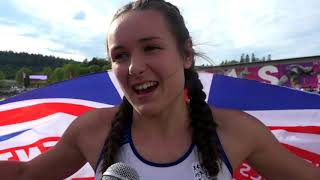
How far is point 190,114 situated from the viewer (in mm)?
2209

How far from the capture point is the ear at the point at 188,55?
2105 millimetres

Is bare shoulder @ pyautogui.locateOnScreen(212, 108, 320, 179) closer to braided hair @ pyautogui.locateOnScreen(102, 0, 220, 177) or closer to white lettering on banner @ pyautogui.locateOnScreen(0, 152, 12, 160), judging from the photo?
braided hair @ pyautogui.locateOnScreen(102, 0, 220, 177)

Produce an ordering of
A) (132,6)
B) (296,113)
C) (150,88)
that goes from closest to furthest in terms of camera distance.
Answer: (150,88) → (132,6) → (296,113)

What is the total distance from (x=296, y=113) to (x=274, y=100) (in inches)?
6.8

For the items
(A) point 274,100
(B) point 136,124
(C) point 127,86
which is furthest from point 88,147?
(A) point 274,100

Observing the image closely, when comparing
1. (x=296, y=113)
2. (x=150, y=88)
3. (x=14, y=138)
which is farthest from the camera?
(x=14, y=138)

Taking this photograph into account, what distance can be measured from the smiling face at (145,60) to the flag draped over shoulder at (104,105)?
3.96 ft

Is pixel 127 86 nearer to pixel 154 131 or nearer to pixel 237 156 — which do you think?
pixel 154 131

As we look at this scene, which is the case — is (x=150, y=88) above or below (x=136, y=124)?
above

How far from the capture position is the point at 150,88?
5.98 ft

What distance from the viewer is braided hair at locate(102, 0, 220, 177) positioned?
1.96 metres

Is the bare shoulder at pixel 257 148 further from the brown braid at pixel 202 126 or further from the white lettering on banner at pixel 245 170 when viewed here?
the white lettering on banner at pixel 245 170

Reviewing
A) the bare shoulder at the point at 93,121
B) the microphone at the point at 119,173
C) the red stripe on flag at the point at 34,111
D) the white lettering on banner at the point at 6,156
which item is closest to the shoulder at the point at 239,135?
the bare shoulder at the point at 93,121

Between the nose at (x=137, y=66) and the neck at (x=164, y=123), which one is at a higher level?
the nose at (x=137, y=66)
